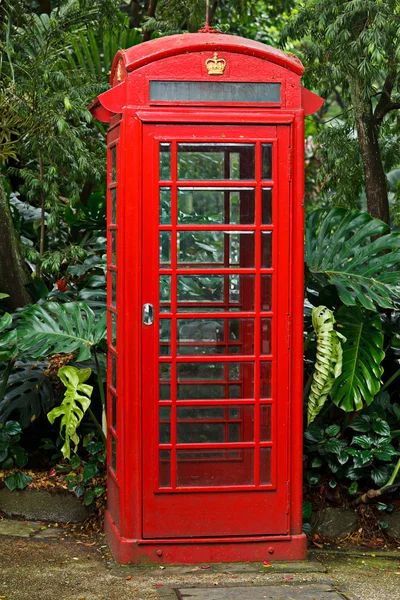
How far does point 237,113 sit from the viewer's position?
4254 mm

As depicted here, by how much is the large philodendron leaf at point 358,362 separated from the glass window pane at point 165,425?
41.5 inches

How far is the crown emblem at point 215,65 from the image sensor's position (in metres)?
4.22

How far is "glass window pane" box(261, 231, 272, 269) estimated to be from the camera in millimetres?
4336

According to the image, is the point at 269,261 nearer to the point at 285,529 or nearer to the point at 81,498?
the point at 285,529

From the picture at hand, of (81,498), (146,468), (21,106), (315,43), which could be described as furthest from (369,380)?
(21,106)

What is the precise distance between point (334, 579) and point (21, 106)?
385 centimetres

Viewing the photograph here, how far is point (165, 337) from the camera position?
171 inches

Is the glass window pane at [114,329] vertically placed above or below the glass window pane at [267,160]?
below

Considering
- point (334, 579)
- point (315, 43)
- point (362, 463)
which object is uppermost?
point (315, 43)

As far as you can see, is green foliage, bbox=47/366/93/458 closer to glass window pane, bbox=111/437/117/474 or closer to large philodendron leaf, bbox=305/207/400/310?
glass window pane, bbox=111/437/117/474

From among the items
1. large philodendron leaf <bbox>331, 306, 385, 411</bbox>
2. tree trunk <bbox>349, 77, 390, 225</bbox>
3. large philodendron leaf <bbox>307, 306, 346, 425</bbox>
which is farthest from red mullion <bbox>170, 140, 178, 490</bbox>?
tree trunk <bbox>349, 77, 390, 225</bbox>

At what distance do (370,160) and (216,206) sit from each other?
2.29 meters

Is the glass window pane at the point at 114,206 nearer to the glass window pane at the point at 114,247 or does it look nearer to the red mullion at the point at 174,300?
the glass window pane at the point at 114,247

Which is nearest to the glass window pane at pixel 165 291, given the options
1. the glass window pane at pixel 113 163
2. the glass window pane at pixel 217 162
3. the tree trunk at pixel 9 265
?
the glass window pane at pixel 217 162
